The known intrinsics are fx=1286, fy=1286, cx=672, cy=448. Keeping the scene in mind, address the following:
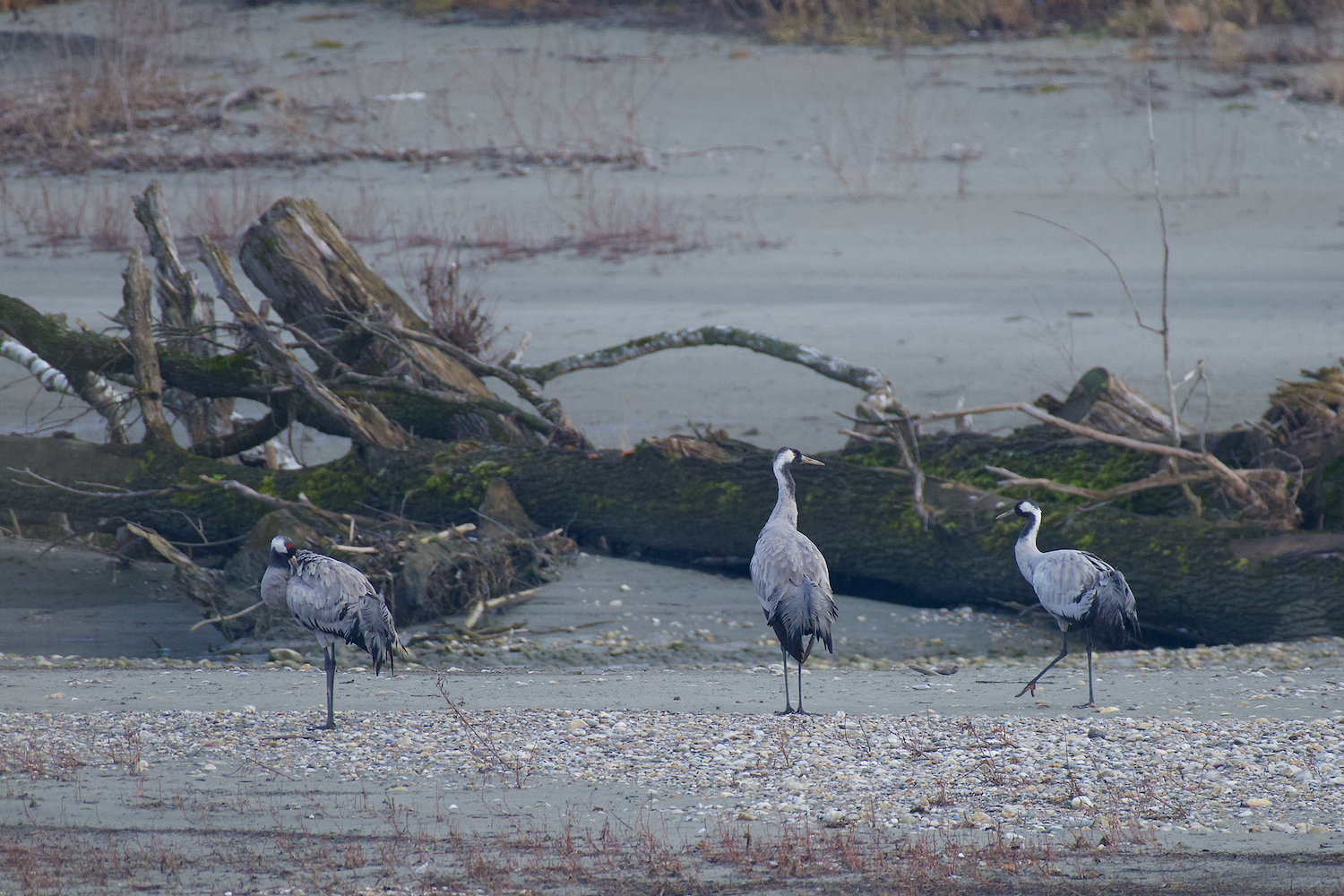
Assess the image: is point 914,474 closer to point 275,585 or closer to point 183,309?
point 275,585

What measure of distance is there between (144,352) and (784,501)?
454 centimetres

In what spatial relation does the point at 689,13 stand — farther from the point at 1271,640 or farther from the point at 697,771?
the point at 697,771

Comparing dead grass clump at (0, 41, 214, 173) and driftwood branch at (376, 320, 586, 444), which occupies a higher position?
dead grass clump at (0, 41, 214, 173)

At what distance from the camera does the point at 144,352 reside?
27.9 ft

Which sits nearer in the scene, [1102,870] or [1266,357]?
[1102,870]

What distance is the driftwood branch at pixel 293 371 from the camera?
8.30m

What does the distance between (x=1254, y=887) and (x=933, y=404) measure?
8.07 m

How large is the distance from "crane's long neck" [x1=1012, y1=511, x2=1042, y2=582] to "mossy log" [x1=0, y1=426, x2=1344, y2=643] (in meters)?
0.88

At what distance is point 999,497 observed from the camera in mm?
7730

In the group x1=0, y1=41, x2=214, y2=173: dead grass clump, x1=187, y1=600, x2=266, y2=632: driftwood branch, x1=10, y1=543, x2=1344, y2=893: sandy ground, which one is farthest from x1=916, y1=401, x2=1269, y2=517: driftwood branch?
x1=0, y1=41, x2=214, y2=173: dead grass clump

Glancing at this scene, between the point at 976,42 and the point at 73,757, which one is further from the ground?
the point at 976,42

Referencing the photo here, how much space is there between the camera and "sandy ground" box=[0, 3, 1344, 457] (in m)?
12.7

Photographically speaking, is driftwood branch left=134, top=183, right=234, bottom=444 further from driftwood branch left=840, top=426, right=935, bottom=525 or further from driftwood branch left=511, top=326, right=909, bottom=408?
driftwood branch left=840, top=426, right=935, bottom=525

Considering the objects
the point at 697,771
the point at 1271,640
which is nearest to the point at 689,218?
the point at 1271,640
